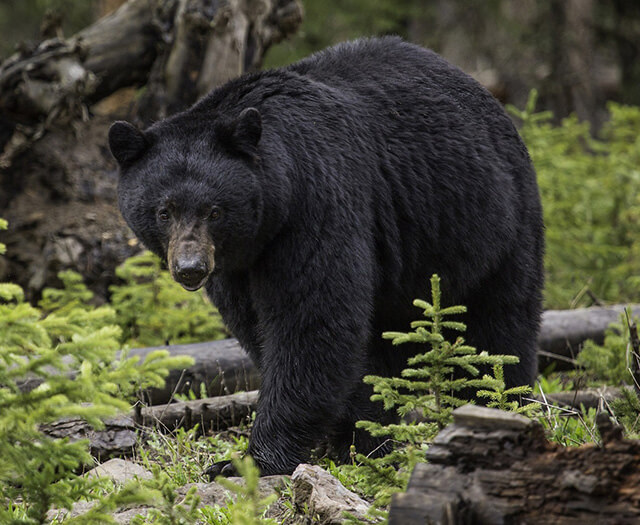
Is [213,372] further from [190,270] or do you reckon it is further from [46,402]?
[46,402]

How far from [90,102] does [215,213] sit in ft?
14.1

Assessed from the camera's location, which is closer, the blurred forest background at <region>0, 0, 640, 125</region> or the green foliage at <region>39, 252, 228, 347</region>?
the green foliage at <region>39, 252, 228, 347</region>

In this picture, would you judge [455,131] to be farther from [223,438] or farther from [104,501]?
[104,501]

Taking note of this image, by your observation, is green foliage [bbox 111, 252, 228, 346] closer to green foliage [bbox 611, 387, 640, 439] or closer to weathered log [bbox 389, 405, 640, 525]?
green foliage [bbox 611, 387, 640, 439]

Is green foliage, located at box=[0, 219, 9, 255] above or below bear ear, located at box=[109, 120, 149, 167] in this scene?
below

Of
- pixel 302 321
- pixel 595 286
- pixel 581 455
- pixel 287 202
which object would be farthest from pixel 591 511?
pixel 595 286

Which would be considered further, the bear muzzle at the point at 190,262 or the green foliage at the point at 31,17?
the green foliage at the point at 31,17

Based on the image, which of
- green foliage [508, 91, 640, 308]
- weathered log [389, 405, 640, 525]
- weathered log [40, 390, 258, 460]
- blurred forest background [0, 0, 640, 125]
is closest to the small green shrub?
weathered log [389, 405, 640, 525]

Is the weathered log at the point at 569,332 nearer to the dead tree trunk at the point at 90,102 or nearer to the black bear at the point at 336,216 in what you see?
the black bear at the point at 336,216

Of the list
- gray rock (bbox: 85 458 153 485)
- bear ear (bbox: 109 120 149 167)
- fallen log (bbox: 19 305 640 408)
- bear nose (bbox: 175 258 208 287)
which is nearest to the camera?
bear nose (bbox: 175 258 208 287)

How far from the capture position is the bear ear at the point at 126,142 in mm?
4157

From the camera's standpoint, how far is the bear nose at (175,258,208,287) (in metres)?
3.87

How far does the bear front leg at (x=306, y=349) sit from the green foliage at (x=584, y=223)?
14.1 ft

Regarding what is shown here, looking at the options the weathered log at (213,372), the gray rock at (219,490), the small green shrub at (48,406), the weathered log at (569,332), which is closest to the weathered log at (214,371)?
the weathered log at (213,372)
